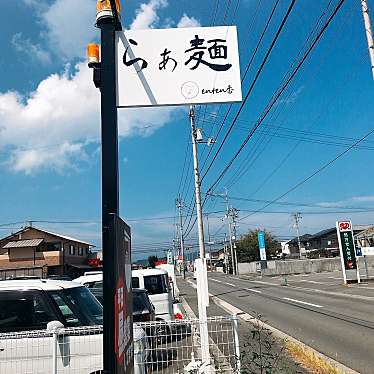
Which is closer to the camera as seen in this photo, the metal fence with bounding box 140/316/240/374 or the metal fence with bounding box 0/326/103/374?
the metal fence with bounding box 0/326/103/374

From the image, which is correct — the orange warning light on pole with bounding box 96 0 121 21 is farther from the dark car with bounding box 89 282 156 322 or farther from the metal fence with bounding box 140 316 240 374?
the dark car with bounding box 89 282 156 322

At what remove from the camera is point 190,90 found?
3.92 m

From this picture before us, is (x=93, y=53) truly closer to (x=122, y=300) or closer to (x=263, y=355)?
(x=122, y=300)

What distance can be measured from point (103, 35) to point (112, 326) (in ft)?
6.99

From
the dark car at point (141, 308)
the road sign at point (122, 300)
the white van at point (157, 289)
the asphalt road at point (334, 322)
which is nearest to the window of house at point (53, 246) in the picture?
the asphalt road at point (334, 322)

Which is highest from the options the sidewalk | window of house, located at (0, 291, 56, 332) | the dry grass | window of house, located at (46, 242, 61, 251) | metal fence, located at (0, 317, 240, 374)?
window of house, located at (46, 242, 61, 251)

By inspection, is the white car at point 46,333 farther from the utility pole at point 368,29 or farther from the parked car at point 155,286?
the utility pole at point 368,29

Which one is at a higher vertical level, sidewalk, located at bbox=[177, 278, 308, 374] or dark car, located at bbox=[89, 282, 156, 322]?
dark car, located at bbox=[89, 282, 156, 322]

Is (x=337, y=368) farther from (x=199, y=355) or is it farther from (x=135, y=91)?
(x=135, y=91)

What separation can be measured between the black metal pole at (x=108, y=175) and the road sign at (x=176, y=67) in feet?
2.01

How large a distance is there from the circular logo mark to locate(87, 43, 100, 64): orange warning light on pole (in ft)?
3.19

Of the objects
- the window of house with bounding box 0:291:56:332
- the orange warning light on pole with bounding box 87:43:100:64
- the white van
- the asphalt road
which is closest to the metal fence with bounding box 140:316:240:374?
the window of house with bounding box 0:291:56:332

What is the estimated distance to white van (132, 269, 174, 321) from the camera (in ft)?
40.9

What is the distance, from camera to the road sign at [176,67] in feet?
12.5
